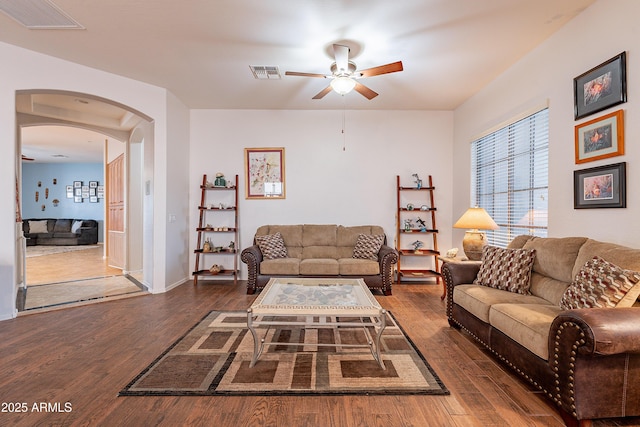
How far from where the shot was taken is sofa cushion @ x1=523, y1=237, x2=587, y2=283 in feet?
8.52

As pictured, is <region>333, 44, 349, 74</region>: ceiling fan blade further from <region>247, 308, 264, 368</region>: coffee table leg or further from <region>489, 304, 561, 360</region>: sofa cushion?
<region>489, 304, 561, 360</region>: sofa cushion

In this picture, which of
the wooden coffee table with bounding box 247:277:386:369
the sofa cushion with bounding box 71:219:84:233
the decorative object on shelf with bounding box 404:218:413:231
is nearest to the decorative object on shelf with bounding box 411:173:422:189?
the decorative object on shelf with bounding box 404:218:413:231

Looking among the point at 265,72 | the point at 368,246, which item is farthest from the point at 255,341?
the point at 265,72

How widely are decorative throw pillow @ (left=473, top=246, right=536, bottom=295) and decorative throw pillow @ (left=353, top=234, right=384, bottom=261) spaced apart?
1.79 meters

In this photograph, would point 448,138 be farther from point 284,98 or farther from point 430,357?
point 430,357

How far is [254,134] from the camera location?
5605 millimetres

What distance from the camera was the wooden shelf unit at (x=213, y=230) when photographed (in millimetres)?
5262

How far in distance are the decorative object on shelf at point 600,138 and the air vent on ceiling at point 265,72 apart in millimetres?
3270

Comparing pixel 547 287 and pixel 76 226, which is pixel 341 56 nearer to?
pixel 547 287

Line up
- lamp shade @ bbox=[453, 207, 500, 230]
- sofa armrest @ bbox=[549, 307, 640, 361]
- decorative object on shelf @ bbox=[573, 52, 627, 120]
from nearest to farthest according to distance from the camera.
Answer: sofa armrest @ bbox=[549, 307, 640, 361] → decorative object on shelf @ bbox=[573, 52, 627, 120] → lamp shade @ bbox=[453, 207, 500, 230]

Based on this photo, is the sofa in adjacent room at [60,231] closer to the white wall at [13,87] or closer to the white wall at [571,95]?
the white wall at [13,87]

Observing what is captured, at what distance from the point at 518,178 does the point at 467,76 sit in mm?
1485

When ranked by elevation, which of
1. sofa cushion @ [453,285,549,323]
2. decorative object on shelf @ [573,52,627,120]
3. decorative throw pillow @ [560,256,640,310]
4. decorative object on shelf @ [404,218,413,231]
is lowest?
sofa cushion @ [453,285,549,323]

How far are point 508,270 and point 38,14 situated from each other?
4.84 meters
